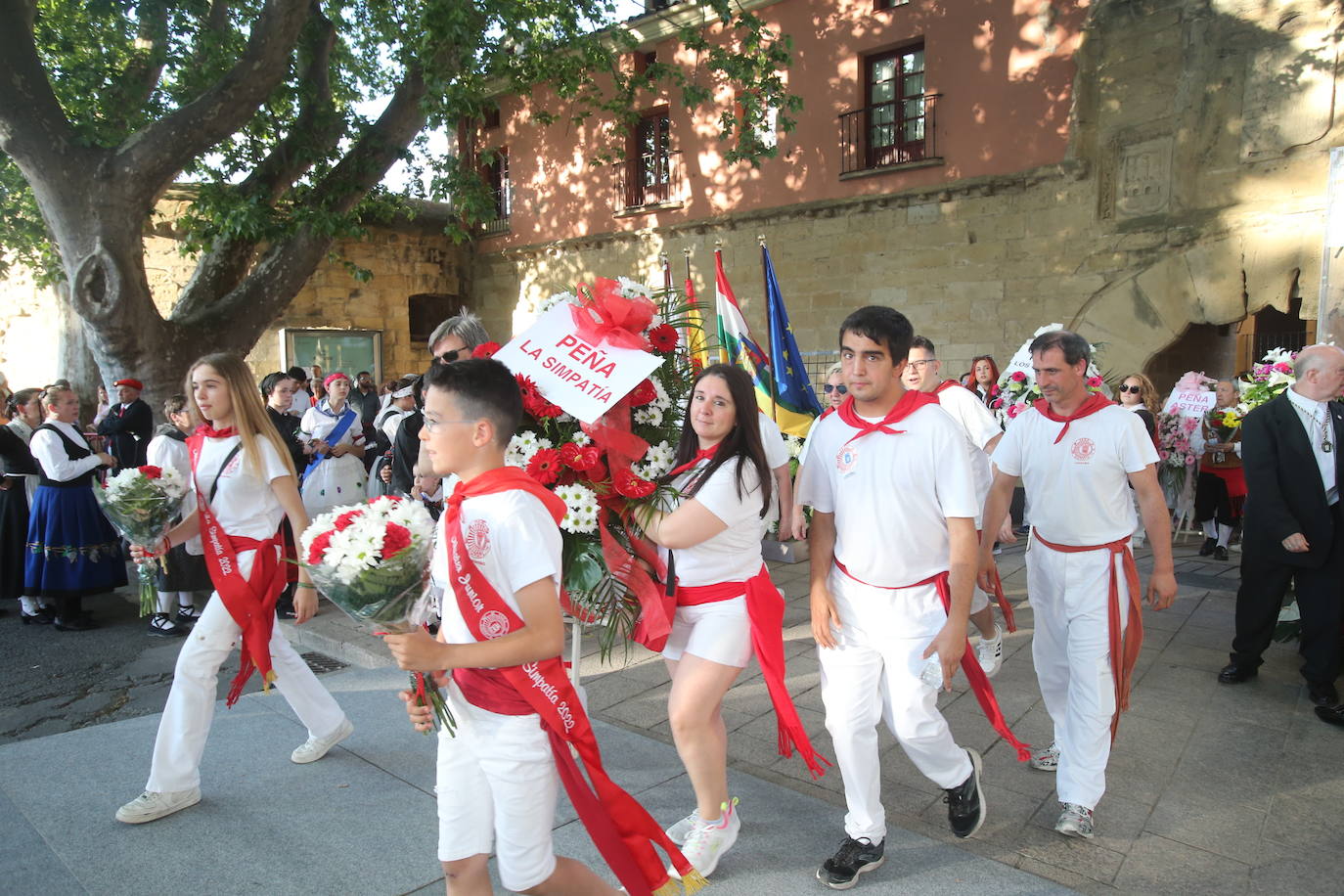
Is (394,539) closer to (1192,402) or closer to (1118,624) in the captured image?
(1118,624)

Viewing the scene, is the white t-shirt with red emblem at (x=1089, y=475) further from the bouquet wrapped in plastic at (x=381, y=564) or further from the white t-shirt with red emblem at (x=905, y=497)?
the bouquet wrapped in plastic at (x=381, y=564)

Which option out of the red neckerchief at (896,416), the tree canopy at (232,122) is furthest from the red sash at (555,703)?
the tree canopy at (232,122)

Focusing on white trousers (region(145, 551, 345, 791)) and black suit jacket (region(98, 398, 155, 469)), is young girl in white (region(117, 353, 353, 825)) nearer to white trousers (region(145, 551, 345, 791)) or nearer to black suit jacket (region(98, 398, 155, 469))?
white trousers (region(145, 551, 345, 791))

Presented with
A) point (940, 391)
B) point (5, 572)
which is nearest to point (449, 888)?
point (940, 391)

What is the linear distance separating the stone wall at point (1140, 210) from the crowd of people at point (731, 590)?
7.67 meters

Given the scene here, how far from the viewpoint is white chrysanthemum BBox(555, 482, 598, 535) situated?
114 inches

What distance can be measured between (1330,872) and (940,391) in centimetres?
329

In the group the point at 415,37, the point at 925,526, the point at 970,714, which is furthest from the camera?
the point at 415,37

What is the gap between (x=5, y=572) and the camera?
703cm

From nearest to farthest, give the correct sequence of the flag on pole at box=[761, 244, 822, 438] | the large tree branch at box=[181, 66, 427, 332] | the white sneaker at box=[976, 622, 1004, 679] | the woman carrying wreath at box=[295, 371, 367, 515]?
the white sneaker at box=[976, 622, 1004, 679] < the woman carrying wreath at box=[295, 371, 367, 515] < the flag on pole at box=[761, 244, 822, 438] < the large tree branch at box=[181, 66, 427, 332]

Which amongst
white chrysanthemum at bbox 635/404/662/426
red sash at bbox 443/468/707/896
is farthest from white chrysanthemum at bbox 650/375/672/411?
red sash at bbox 443/468/707/896

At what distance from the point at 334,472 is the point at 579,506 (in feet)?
16.1

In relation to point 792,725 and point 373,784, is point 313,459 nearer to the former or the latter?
point 373,784

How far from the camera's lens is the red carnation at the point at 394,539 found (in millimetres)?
2027
